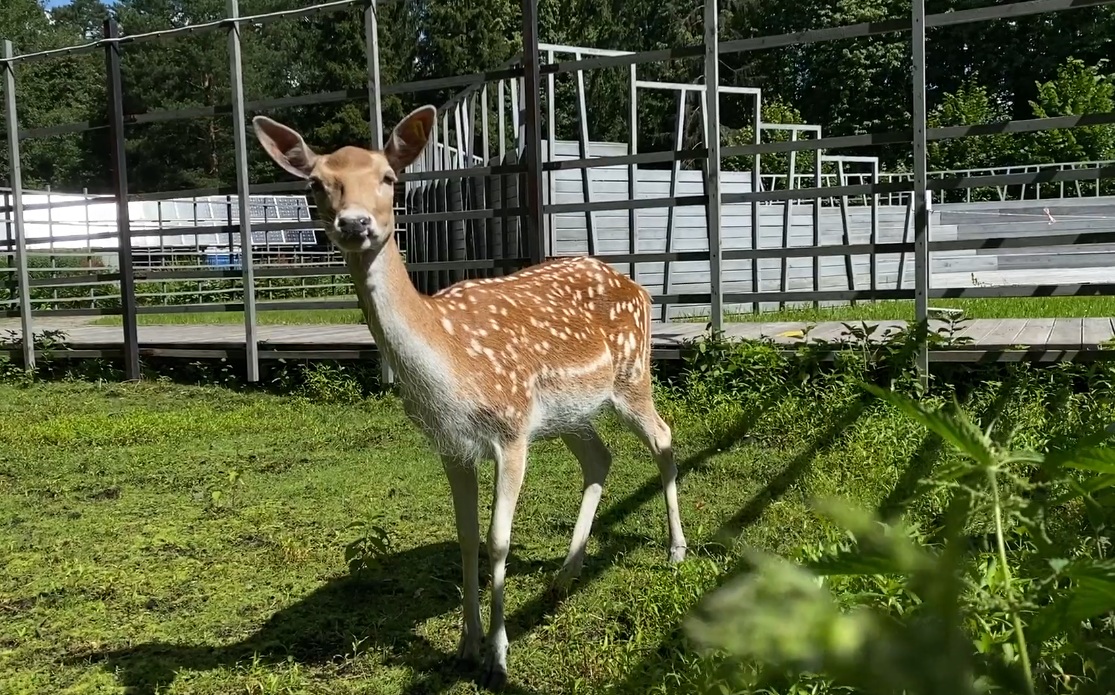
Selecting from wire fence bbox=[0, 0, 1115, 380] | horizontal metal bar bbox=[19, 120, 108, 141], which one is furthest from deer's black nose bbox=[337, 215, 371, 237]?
horizontal metal bar bbox=[19, 120, 108, 141]

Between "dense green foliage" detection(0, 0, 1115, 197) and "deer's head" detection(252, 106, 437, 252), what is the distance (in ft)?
67.0

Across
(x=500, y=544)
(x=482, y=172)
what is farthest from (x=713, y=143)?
(x=500, y=544)

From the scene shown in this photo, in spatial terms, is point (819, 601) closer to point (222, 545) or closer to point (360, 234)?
point (360, 234)

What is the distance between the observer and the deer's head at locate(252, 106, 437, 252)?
3.12m

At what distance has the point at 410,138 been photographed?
3.66 meters

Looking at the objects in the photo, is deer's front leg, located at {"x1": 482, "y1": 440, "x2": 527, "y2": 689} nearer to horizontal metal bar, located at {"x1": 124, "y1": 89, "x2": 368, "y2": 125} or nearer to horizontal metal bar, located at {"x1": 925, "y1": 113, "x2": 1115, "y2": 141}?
horizontal metal bar, located at {"x1": 925, "y1": 113, "x2": 1115, "y2": 141}

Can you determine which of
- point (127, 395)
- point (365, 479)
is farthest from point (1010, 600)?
point (127, 395)

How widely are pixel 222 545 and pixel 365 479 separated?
123 cm

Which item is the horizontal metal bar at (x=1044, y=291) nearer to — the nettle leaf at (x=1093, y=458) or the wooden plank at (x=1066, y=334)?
the wooden plank at (x=1066, y=334)

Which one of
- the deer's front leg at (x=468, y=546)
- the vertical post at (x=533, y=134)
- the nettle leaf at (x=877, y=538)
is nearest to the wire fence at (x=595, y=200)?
the vertical post at (x=533, y=134)

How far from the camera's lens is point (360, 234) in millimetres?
3100

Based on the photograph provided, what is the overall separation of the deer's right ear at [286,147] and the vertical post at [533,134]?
4135 millimetres

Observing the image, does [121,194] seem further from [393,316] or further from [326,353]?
[393,316]

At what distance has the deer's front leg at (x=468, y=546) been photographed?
3484mm
